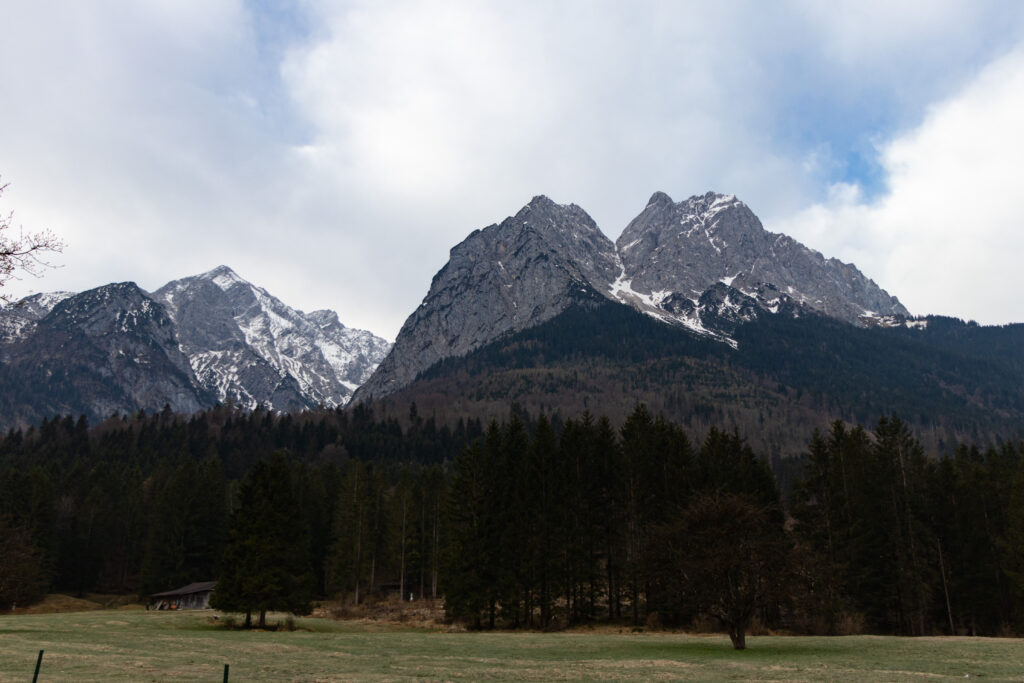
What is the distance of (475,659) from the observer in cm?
2766

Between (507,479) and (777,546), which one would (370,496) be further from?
(777,546)

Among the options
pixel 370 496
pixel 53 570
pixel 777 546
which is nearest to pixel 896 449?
pixel 777 546

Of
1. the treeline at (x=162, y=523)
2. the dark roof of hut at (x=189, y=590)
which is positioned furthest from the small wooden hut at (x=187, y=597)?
the treeline at (x=162, y=523)

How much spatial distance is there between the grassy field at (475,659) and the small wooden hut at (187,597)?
145 ft

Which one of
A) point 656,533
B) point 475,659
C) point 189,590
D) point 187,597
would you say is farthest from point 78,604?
point 656,533

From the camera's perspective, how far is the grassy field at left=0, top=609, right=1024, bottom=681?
20.5 meters

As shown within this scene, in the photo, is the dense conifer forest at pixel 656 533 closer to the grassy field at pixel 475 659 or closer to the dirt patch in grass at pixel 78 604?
the dirt patch in grass at pixel 78 604

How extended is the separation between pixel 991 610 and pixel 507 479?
42031 millimetres

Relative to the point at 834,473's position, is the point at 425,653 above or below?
below

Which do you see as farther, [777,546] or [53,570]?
[53,570]

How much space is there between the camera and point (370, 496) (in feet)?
309

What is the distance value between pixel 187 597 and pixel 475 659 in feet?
228

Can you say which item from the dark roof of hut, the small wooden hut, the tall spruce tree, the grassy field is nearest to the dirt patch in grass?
the small wooden hut

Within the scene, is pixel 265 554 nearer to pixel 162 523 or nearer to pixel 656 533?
pixel 656 533
